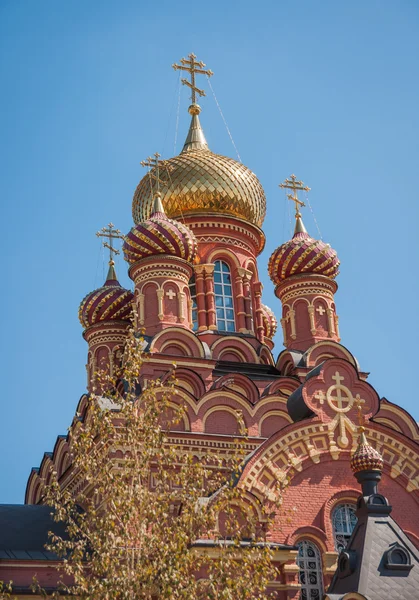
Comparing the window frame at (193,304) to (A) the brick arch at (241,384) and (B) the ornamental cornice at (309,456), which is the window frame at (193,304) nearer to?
(A) the brick arch at (241,384)

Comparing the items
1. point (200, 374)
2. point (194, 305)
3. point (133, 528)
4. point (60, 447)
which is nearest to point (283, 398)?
point (200, 374)

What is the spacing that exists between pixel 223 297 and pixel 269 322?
290cm

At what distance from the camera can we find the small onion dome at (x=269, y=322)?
21.0 meters

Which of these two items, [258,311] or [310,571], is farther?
[258,311]

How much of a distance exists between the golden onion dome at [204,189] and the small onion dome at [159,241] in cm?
173

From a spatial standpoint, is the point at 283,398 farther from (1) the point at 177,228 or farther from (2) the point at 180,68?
(2) the point at 180,68

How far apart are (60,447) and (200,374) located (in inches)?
124

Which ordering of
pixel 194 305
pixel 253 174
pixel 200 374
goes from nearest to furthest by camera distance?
pixel 200 374 → pixel 194 305 → pixel 253 174

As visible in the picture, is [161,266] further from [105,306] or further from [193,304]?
[105,306]

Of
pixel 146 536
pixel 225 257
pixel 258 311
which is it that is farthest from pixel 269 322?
pixel 146 536

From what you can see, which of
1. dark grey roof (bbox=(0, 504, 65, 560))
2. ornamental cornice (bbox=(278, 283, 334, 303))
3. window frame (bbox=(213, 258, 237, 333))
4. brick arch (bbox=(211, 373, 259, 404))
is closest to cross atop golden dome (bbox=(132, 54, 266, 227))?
window frame (bbox=(213, 258, 237, 333))

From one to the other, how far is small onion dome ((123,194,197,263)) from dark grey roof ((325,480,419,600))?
7264 mm

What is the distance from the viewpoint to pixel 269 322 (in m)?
21.2

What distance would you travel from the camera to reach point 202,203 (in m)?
19.0
